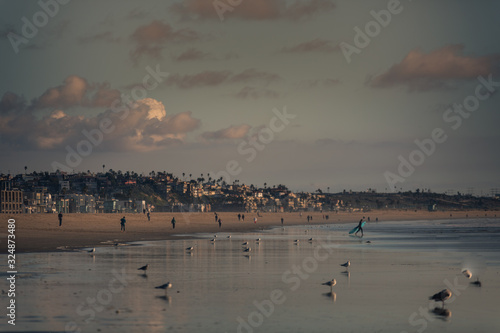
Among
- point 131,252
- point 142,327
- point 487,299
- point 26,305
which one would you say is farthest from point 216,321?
point 131,252

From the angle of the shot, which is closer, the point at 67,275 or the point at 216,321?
the point at 216,321

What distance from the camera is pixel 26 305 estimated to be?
731 inches

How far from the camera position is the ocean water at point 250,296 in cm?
1652

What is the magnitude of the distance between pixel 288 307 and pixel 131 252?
2329 centimetres

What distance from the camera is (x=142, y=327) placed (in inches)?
624

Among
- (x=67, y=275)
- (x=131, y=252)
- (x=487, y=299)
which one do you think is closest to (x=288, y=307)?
(x=487, y=299)

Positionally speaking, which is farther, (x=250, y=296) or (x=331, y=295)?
(x=331, y=295)

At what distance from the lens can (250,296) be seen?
2131 centimetres

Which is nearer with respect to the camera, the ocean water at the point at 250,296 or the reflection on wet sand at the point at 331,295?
the ocean water at the point at 250,296

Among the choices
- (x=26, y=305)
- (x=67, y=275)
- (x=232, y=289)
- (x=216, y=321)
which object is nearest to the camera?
(x=216, y=321)

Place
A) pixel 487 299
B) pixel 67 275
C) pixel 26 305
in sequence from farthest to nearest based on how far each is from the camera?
pixel 67 275 < pixel 487 299 < pixel 26 305

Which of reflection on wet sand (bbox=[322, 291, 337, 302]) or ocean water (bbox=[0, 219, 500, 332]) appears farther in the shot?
reflection on wet sand (bbox=[322, 291, 337, 302])

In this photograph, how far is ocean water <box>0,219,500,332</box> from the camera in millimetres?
16516

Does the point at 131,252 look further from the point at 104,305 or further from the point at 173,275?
the point at 104,305
